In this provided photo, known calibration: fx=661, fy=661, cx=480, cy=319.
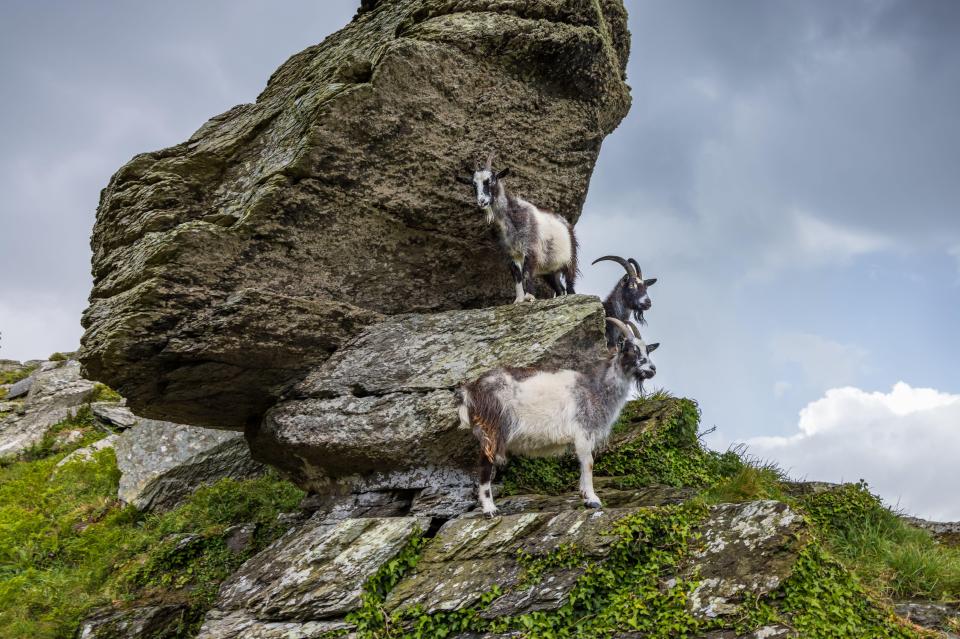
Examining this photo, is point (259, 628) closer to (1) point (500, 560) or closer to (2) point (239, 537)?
(1) point (500, 560)

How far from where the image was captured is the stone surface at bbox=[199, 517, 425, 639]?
7344 mm

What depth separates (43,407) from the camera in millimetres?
22047

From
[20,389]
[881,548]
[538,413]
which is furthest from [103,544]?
[20,389]

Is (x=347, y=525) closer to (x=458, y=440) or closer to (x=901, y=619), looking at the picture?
(x=458, y=440)

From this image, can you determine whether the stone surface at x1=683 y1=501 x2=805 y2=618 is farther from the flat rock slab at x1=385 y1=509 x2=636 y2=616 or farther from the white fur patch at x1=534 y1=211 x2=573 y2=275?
the white fur patch at x1=534 y1=211 x2=573 y2=275

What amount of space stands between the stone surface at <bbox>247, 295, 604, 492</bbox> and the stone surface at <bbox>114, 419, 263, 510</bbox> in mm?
5598

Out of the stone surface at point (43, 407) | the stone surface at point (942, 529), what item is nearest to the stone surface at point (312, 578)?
the stone surface at point (942, 529)

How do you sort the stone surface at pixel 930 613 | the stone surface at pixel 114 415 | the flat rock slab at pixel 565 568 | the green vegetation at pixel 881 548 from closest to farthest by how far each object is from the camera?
1. the flat rock slab at pixel 565 568
2. the stone surface at pixel 930 613
3. the green vegetation at pixel 881 548
4. the stone surface at pixel 114 415

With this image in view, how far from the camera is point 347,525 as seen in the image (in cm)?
815

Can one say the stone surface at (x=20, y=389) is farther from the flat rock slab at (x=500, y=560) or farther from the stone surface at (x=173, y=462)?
the flat rock slab at (x=500, y=560)

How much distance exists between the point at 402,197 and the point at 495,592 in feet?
18.9

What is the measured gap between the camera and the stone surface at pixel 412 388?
8773 mm

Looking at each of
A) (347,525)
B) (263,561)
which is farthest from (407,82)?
(263,561)

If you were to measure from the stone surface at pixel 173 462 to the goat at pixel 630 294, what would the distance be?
8.64 metres
